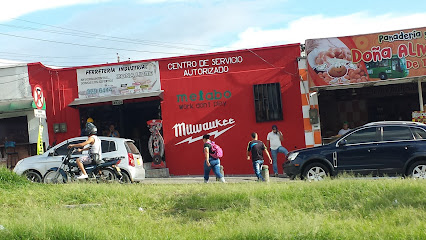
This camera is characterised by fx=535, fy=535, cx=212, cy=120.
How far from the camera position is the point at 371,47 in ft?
59.4

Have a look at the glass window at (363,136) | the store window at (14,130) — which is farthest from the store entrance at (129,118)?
the glass window at (363,136)

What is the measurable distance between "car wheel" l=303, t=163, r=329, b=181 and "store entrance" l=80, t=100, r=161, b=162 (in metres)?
8.06

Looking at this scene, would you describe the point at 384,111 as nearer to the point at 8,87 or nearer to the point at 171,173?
the point at 171,173

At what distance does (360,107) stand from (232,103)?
5.51 metres

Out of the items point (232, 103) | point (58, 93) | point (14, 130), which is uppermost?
point (58, 93)

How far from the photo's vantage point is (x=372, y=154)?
1320 centimetres

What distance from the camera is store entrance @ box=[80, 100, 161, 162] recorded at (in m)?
20.5

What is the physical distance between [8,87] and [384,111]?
1451 centimetres

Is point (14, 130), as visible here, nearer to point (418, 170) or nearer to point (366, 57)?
point (366, 57)

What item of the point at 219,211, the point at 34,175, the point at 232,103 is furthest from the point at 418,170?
the point at 34,175

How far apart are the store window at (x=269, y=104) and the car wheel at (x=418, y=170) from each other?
661 centimetres

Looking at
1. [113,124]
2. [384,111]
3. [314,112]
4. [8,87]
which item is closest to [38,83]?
[8,87]

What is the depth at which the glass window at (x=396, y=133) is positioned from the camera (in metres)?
13.2

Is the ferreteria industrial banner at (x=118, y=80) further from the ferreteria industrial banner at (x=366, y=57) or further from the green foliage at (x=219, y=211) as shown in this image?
the green foliage at (x=219, y=211)
